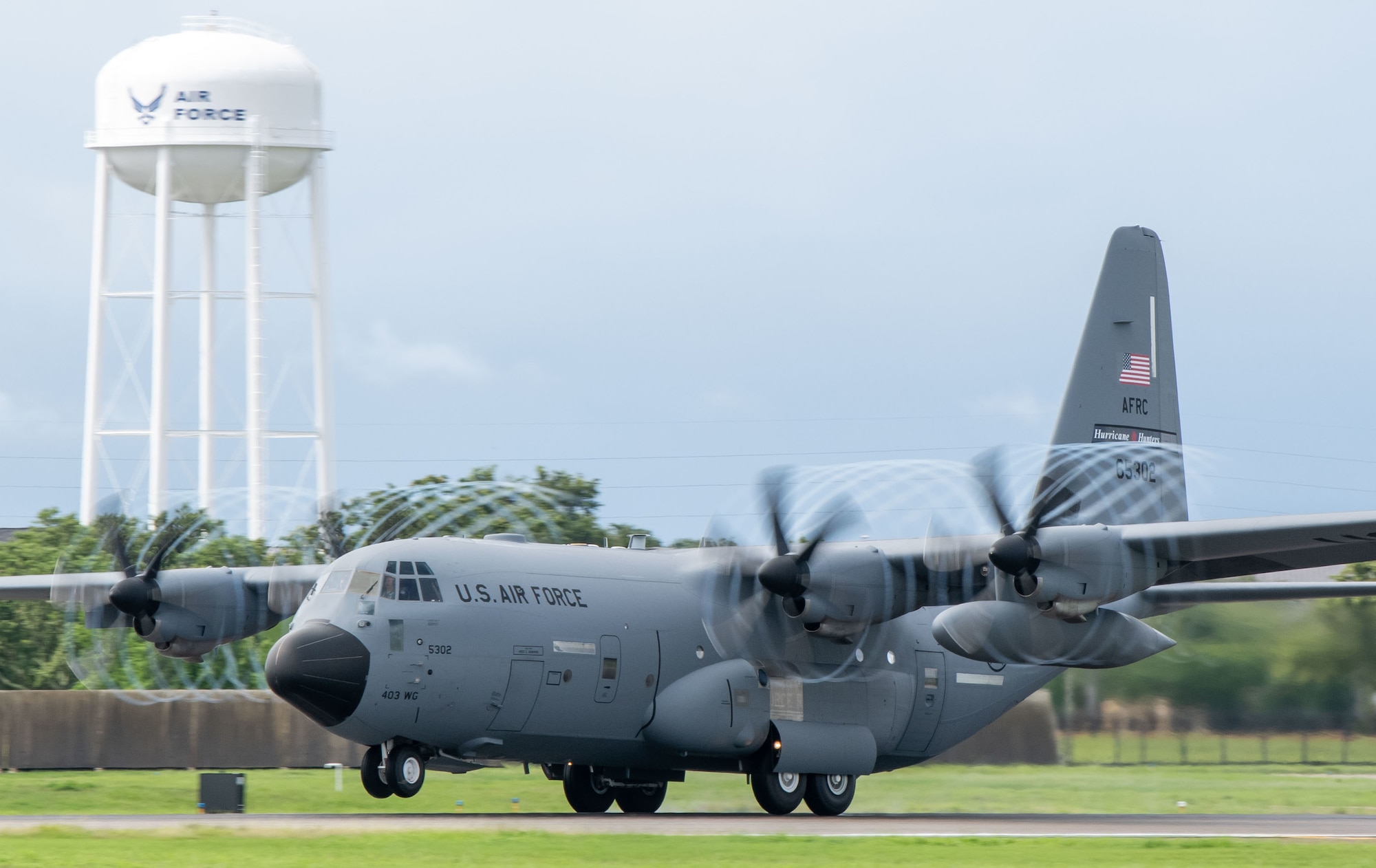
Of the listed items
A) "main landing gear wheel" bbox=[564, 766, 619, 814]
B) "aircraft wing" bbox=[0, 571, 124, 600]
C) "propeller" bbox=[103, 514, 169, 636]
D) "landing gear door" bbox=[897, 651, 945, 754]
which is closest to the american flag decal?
"landing gear door" bbox=[897, 651, 945, 754]

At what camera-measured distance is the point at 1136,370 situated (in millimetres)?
25625

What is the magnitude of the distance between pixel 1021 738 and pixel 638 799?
606 centimetres

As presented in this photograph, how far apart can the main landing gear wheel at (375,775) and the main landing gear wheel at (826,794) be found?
17.9 ft

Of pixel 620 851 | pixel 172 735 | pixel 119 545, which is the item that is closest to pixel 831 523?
pixel 620 851

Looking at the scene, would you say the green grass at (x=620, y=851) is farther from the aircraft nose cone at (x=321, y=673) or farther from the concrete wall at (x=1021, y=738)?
the concrete wall at (x=1021, y=738)

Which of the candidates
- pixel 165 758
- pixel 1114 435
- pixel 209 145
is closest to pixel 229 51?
pixel 209 145

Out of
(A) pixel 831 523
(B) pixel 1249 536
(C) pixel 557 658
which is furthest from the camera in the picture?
(A) pixel 831 523

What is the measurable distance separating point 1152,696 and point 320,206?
88.5 ft

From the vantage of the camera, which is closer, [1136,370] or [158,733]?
[1136,370]

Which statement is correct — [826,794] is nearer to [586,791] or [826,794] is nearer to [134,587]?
[586,791]

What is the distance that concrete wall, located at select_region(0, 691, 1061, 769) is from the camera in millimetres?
28062

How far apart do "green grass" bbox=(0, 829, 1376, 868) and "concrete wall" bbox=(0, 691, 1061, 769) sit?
8757 millimetres

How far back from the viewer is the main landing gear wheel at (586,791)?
2330cm

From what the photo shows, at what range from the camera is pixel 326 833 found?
714 inches
